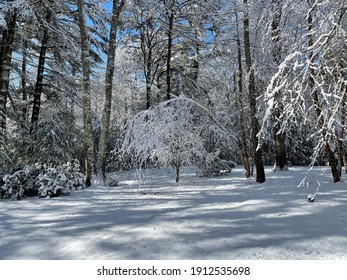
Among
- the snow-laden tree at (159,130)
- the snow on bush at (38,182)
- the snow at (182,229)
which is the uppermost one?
the snow-laden tree at (159,130)

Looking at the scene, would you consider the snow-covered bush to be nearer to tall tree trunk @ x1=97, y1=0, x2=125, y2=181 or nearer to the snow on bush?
tall tree trunk @ x1=97, y1=0, x2=125, y2=181

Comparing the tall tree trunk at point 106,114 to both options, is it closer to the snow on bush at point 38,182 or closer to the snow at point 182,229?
the snow on bush at point 38,182

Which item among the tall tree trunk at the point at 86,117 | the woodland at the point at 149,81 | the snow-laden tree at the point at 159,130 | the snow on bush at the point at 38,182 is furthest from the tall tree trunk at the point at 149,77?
the snow on bush at the point at 38,182

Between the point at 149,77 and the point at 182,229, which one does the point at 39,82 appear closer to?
the point at 149,77

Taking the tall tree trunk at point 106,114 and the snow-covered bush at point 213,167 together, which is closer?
A: the tall tree trunk at point 106,114

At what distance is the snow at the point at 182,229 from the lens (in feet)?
9.69

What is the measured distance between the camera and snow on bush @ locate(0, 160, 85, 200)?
6.81 metres

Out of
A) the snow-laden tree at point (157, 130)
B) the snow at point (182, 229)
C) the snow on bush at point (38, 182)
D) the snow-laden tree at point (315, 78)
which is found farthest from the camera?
the snow on bush at point (38, 182)

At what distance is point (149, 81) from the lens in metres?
15.7

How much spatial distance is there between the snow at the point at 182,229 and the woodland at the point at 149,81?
1.26 meters

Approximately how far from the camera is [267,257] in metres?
2.78

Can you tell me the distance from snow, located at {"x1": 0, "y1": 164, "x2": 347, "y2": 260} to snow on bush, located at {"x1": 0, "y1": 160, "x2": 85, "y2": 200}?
38.4 inches

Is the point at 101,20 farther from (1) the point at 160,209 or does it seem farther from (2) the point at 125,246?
(2) the point at 125,246
